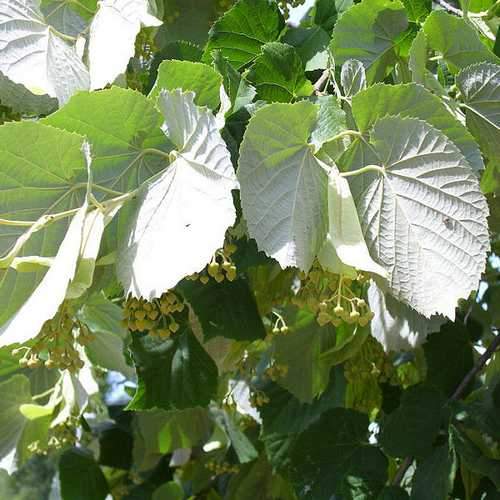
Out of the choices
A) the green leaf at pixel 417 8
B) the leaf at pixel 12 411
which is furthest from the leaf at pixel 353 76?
the leaf at pixel 12 411

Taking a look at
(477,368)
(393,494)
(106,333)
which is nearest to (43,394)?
(106,333)

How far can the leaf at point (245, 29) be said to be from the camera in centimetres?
119

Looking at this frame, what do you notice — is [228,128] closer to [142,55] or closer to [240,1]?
[240,1]

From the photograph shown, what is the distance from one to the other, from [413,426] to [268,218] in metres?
0.71

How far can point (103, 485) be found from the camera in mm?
1878

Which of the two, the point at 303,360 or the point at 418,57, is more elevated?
the point at 418,57

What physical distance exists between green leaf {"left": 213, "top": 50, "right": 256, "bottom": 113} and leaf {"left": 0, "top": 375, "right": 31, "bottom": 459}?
2.62ft

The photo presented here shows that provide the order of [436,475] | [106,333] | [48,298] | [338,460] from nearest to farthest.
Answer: [48,298], [436,475], [338,460], [106,333]

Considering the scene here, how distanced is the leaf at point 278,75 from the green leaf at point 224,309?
0.37 meters

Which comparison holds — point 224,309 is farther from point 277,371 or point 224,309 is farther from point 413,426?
point 413,426

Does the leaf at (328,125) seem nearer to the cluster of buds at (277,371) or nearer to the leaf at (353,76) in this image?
the leaf at (353,76)

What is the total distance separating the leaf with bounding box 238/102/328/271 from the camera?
0.84 meters

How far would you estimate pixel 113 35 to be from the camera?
1077mm

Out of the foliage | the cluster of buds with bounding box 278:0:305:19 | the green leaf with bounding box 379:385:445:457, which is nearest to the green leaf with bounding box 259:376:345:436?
the foliage
